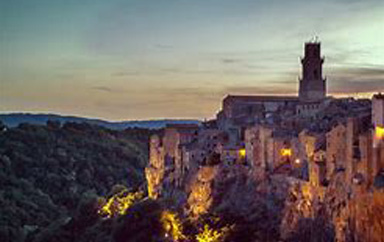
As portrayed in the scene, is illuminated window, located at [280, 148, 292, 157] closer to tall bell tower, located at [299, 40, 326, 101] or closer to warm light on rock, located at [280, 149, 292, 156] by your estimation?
warm light on rock, located at [280, 149, 292, 156]

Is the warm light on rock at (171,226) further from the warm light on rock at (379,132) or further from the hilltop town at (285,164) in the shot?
the warm light on rock at (379,132)

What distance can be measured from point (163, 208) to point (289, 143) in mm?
13845

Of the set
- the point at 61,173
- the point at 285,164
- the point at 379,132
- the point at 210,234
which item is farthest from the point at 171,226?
the point at 61,173

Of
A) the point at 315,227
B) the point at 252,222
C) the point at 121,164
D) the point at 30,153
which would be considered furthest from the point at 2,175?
the point at 315,227

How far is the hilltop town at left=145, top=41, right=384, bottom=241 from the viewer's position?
40.5 meters

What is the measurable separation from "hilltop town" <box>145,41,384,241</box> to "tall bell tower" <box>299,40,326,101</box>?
1.33ft

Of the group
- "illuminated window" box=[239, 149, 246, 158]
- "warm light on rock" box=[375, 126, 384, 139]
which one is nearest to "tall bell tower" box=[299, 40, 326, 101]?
"illuminated window" box=[239, 149, 246, 158]

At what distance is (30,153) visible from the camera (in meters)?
118

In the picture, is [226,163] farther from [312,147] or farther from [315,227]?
[315,227]

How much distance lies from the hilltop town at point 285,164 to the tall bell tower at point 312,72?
16.0 inches

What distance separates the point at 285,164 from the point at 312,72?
35537 mm

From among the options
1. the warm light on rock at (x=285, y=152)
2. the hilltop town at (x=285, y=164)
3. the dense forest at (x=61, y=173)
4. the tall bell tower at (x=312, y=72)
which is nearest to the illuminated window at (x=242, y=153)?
the hilltop town at (x=285, y=164)

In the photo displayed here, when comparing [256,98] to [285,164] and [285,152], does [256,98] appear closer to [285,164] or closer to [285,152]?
[285,152]

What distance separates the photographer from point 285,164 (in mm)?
53531
